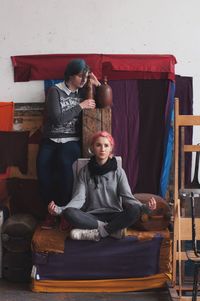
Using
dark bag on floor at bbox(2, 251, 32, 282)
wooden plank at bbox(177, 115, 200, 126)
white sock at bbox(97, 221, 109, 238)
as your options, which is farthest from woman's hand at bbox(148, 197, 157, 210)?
dark bag on floor at bbox(2, 251, 32, 282)

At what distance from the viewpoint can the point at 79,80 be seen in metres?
3.92

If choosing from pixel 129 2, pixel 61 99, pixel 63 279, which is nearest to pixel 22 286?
pixel 63 279

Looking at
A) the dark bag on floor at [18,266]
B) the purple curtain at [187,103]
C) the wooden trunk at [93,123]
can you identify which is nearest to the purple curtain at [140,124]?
the purple curtain at [187,103]

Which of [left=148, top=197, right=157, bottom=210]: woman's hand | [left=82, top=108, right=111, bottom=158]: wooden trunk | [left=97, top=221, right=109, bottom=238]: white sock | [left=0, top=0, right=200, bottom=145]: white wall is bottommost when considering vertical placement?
[left=97, top=221, right=109, bottom=238]: white sock

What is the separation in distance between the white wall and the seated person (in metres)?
1.03

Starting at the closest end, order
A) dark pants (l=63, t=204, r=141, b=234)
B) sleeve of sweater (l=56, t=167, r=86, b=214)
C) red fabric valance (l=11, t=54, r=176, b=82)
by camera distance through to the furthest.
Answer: dark pants (l=63, t=204, r=141, b=234)
sleeve of sweater (l=56, t=167, r=86, b=214)
red fabric valance (l=11, t=54, r=176, b=82)

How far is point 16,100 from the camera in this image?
4.25 meters

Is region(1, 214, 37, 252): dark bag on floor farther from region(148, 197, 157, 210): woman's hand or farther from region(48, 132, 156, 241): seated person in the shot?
region(148, 197, 157, 210): woman's hand

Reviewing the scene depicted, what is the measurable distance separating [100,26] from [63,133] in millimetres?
1053

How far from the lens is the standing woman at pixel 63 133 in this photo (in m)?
3.89

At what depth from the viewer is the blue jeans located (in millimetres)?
3908

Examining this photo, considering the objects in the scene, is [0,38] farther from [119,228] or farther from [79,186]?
[119,228]

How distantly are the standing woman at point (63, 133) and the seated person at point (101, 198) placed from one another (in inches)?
10.4

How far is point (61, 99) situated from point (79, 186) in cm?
81
